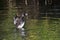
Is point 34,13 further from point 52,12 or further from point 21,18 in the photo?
point 21,18

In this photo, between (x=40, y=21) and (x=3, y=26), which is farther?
(x=40, y=21)

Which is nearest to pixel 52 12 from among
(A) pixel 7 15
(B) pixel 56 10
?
(B) pixel 56 10

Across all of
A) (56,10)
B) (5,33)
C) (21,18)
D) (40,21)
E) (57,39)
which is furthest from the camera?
(56,10)

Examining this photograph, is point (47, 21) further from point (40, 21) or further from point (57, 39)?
point (57, 39)

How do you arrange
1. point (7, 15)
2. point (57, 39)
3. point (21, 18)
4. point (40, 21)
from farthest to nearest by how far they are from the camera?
1. point (7, 15)
2. point (40, 21)
3. point (21, 18)
4. point (57, 39)

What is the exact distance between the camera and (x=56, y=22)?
61.0ft

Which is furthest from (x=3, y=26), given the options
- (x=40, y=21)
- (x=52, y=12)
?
(x=52, y=12)

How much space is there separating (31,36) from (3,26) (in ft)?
7.51

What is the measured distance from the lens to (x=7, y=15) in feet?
69.3

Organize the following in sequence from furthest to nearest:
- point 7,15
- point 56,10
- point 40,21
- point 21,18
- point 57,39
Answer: point 56,10 → point 7,15 → point 40,21 → point 21,18 → point 57,39

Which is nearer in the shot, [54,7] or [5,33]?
[5,33]

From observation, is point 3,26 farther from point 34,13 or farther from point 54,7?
point 54,7

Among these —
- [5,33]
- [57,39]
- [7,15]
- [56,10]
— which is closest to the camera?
[57,39]

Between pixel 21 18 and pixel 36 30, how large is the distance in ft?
3.96
